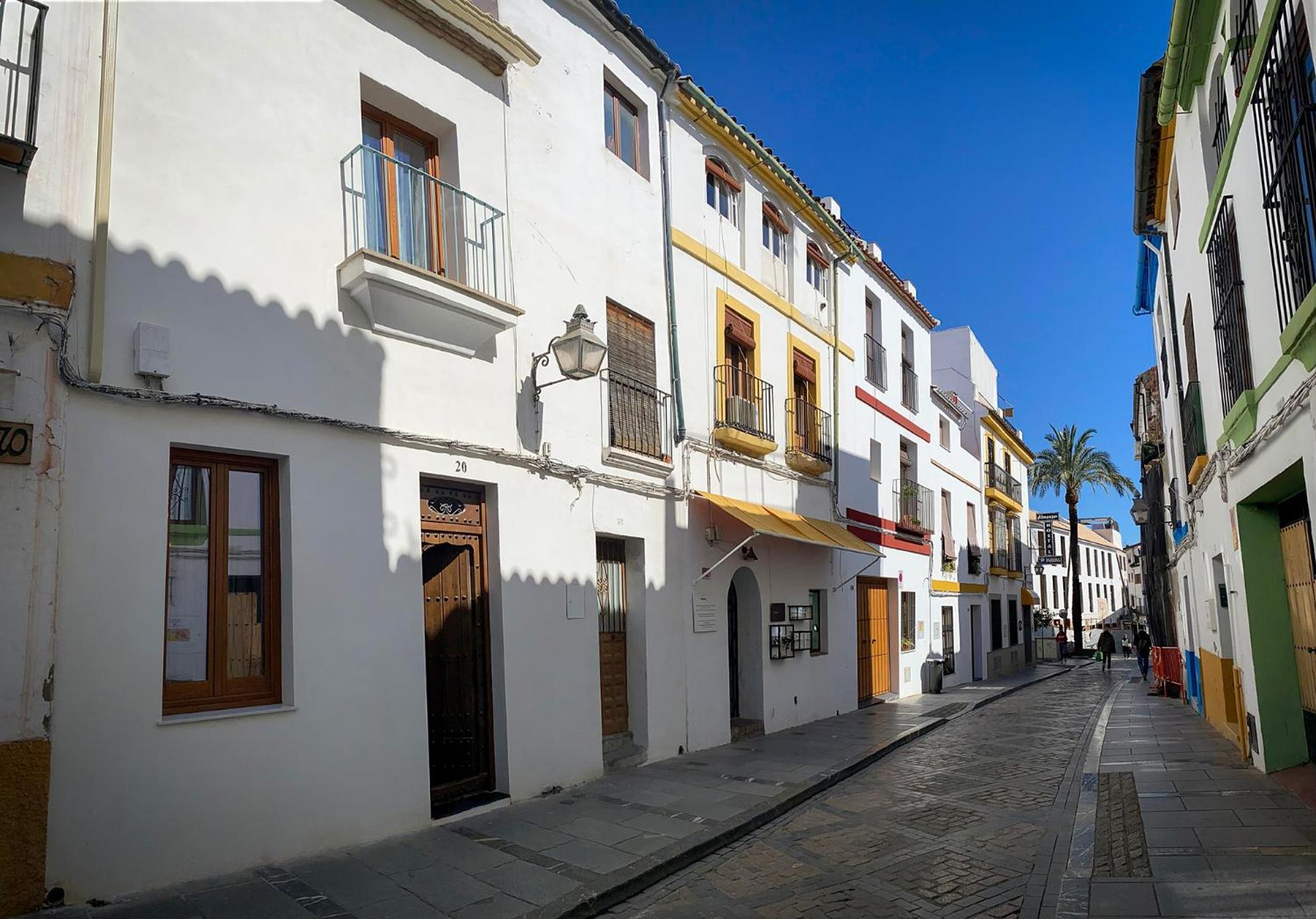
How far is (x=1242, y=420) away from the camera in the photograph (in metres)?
7.98

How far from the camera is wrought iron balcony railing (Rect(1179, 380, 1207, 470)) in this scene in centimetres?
1135

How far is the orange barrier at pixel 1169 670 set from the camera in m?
19.0

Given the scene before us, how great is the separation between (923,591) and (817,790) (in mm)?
11982

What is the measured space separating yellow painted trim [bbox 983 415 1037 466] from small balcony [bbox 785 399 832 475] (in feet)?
51.6

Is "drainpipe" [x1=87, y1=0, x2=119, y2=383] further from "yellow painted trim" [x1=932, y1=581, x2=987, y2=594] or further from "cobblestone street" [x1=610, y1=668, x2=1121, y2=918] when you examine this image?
"yellow painted trim" [x1=932, y1=581, x2=987, y2=594]

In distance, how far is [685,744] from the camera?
11023 millimetres

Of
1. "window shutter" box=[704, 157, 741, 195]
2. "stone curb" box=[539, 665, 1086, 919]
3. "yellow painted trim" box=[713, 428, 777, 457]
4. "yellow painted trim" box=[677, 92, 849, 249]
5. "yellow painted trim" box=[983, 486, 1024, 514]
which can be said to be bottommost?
"stone curb" box=[539, 665, 1086, 919]

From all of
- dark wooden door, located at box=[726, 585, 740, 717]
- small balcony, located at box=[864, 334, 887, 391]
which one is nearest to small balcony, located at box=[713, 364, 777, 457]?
dark wooden door, located at box=[726, 585, 740, 717]

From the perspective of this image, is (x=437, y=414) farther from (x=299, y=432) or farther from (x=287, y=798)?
(x=287, y=798)

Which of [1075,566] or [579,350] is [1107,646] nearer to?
[1075,566]

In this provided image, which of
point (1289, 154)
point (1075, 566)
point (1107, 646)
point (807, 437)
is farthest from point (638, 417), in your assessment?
point (1075, 566)

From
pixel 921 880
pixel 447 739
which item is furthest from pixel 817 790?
pixel 447 739

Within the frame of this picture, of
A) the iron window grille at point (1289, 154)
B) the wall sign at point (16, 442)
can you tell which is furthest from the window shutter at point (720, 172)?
the wall sign at point (16, 442)

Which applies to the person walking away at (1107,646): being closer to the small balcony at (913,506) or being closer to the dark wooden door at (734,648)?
the small balcony at (913,506)
